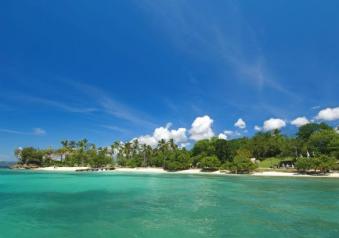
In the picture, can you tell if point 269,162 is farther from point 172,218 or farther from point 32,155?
point 32,155

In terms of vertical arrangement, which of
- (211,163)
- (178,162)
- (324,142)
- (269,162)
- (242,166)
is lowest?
(242,166)

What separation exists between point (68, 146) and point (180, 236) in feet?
415

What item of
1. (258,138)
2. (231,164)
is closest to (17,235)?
(231,164)

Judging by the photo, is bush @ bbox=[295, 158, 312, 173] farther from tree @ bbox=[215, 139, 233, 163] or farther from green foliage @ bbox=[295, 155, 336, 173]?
tree @ bbox=[215, 139, 233, 163]

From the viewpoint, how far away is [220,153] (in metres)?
91.2

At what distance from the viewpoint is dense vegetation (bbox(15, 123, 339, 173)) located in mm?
72562

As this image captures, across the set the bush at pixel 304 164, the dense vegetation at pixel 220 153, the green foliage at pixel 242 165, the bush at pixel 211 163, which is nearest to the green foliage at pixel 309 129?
the dense vegetation at pixel 220 153

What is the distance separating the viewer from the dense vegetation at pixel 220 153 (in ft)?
238

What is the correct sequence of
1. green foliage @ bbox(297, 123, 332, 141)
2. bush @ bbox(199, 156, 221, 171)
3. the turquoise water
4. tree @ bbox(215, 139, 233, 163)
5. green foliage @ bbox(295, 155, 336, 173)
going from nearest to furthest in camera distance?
1. the turquoise water
2. green foliage @ bbox(295, 155, 336, 173)
3. bush @ bbox(199, 156, 221, 171)
4. tree @ bbox(215, 139, 233, 163)
5. green foliage @ bbox(297, 123, 332, 141)

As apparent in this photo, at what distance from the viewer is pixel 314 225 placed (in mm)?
17531

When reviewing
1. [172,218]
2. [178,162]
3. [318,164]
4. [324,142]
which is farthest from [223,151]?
[172,218]

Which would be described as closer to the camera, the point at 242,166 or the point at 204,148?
the point at 242,166

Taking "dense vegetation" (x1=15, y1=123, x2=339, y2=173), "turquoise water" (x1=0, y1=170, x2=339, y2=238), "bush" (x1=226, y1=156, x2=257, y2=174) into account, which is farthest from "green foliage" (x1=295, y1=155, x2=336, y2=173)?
"turquoise water" (x1=0, y1=170, x2=339, y2=238)

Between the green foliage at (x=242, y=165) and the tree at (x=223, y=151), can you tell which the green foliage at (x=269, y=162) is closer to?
the tree at (x=223, y=151)
